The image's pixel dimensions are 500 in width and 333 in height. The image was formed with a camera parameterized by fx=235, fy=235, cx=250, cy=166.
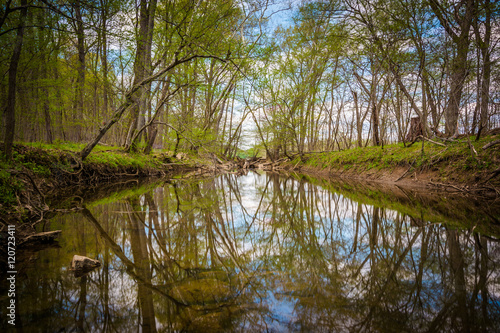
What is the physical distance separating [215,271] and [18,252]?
71.4 inches

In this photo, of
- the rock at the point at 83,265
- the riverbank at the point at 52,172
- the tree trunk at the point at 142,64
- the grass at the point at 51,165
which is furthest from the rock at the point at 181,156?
the rock at the point at 83,265

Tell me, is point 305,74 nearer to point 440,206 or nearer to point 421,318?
point 440,206

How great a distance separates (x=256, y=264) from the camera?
191 centimetres

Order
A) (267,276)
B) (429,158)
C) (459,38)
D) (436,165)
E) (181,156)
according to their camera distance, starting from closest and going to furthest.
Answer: (267,276)
(459,38)
(436,165)
(429,158)
(181,156)

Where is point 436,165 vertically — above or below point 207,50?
below

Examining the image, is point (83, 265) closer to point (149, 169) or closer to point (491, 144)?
point (491, 144)

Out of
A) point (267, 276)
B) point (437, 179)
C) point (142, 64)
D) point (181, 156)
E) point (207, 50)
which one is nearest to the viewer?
point (267, 276)

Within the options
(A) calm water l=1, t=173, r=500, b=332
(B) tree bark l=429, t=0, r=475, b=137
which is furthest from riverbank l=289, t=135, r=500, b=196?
(A) calm water l=1, t=173, r=500, b=332

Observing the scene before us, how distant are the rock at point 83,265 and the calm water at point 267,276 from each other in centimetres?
5

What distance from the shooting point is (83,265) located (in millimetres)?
1775

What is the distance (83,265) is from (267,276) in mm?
1387

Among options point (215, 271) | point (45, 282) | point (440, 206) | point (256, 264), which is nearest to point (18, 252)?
point (45, 282)

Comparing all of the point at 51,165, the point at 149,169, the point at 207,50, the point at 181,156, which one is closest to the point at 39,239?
the point at 207,50

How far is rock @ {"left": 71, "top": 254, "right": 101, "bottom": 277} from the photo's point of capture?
1739mm
